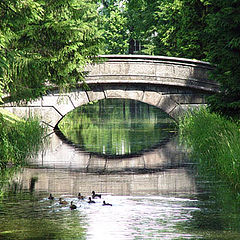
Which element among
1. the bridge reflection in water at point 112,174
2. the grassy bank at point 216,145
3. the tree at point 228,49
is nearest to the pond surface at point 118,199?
the bridge reflection in water at point 112,174

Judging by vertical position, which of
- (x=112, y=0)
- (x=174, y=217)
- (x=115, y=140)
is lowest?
(x=174, y=217)

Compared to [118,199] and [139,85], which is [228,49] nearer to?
[118,199]

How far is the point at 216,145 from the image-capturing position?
14.4 metres

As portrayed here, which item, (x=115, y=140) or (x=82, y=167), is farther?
(x=115, y=140)

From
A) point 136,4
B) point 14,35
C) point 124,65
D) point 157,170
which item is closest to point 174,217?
point 157,170

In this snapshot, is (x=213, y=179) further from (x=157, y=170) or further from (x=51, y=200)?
(x=51, y=200)

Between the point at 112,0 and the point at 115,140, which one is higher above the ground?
the point at 112,0

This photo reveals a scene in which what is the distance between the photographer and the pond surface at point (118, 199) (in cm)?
766

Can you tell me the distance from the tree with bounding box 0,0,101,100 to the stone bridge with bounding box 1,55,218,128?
3.99 m

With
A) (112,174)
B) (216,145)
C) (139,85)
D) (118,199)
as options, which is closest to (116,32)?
(139,85)

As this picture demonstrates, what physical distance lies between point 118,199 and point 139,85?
14.8 m

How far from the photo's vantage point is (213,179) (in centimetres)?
1173

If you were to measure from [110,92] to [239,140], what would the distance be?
12.8 meters

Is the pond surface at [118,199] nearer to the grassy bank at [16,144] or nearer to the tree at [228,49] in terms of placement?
the grassy bank at [16,144]
